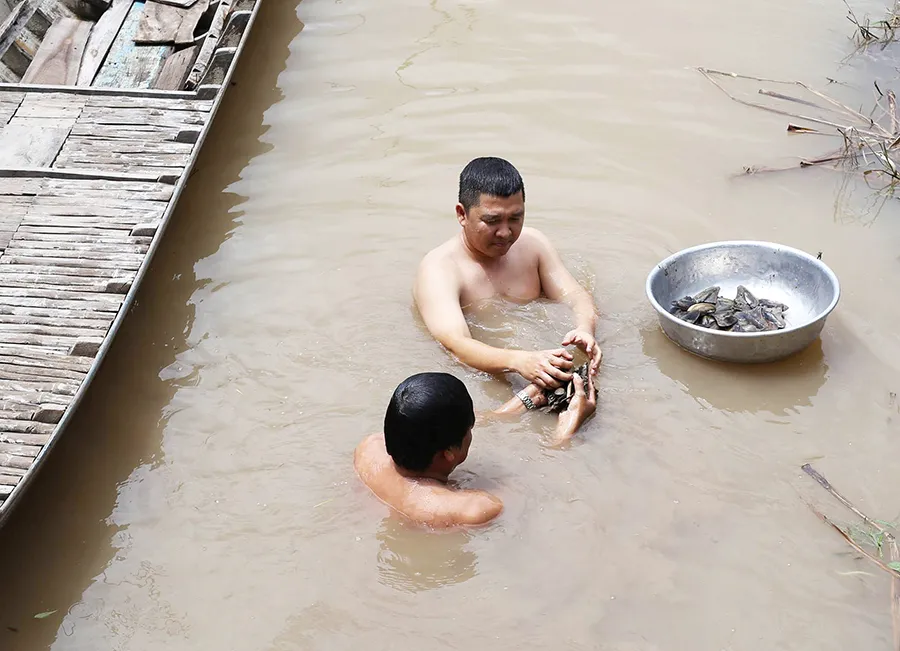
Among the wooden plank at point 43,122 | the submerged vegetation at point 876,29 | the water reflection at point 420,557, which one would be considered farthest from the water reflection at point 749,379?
the wooden plank at point 43,122

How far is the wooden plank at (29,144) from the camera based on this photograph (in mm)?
5328

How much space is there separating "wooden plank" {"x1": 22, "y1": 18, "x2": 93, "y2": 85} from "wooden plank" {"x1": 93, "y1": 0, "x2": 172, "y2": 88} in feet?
0.64

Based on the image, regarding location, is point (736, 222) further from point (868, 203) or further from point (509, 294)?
point (509, 294)

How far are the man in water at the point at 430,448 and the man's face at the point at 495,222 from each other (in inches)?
27.9

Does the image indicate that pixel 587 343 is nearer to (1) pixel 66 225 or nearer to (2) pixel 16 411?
(2) pixel 16 411

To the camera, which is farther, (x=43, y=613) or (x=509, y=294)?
(x=509, y=294)

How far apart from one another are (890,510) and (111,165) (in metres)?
4.22

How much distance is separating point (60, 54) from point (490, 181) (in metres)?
3.81

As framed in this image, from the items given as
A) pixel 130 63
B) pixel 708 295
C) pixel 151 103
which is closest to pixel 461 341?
pixel 708 295

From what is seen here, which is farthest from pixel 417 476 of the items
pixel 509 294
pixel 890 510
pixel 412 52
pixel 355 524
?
pixel 412 52

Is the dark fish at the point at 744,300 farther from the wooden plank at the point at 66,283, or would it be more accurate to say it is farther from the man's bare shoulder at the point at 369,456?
the wooden plank at the point at 66,283

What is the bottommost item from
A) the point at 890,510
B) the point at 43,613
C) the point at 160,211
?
the point at 43,613

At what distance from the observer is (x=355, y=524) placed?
12.1ft

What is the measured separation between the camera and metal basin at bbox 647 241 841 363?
13.6ft
